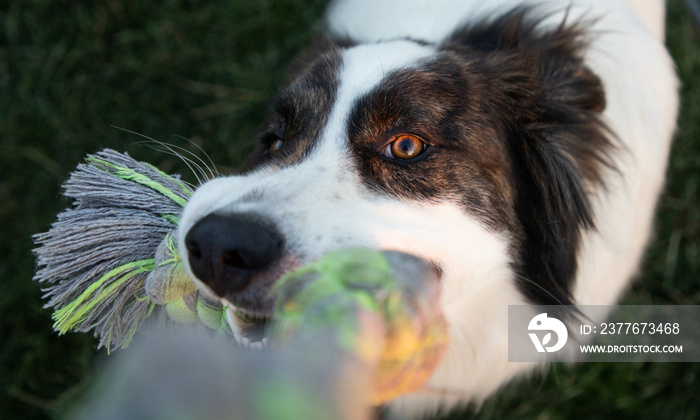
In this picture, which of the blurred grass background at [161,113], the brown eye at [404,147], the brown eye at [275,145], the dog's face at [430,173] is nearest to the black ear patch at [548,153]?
the dog's face at [430,173]

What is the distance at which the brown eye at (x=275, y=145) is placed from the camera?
6.64 ft

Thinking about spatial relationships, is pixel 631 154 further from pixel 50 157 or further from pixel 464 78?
pixel 50 157

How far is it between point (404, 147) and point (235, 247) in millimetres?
723

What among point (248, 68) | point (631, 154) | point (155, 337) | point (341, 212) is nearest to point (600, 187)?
point (631, 154)

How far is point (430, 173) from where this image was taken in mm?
1755

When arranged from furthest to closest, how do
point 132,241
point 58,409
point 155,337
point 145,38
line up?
point 145,38
point 58,409
point 132,241
point 155,337

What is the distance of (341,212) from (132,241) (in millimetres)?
738

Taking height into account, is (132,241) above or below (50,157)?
below

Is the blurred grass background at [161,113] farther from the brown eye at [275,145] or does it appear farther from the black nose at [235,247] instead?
the black nose at [235,247]

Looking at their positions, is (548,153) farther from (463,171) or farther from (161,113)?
(161,113)

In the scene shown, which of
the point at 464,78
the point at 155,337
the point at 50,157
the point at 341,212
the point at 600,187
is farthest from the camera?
the point at 50,157

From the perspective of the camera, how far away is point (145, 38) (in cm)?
406

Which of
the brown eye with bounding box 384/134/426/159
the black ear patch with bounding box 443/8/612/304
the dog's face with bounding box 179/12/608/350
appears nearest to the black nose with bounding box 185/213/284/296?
the dog's face with bounding box 179/12/608/350

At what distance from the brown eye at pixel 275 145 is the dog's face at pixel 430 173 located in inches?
0.5
